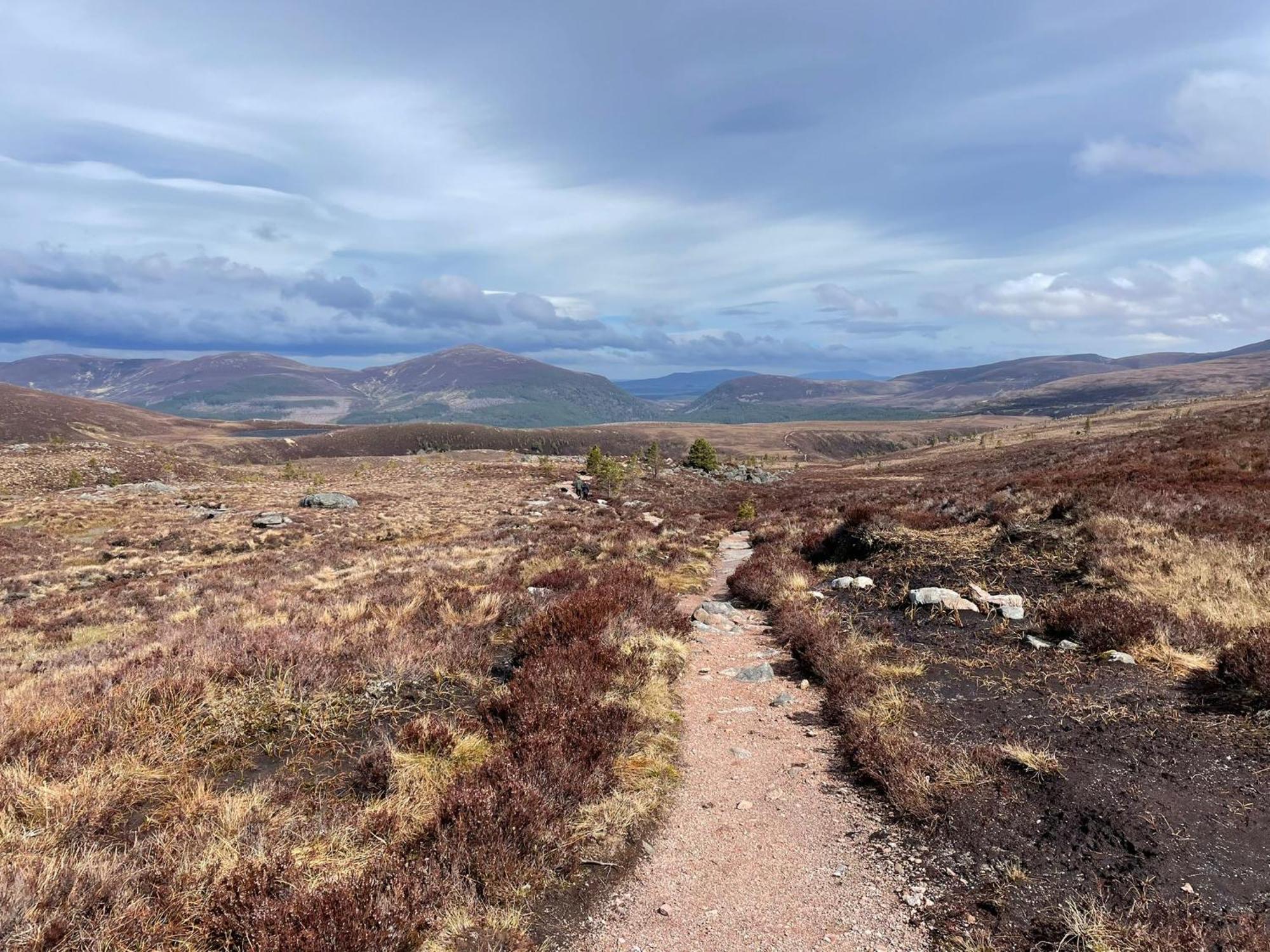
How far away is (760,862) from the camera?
212 inches

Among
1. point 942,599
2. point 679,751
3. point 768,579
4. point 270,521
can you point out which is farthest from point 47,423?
point 942,599

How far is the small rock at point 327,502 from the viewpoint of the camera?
4169 cm

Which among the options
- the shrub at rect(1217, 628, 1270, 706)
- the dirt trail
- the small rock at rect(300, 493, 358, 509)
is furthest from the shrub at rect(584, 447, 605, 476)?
the shrub at rect(1217, 628, 1270, 706)

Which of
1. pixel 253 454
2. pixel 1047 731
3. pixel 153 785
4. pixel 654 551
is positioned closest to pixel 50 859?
pixel 153 785

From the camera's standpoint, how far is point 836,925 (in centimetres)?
450

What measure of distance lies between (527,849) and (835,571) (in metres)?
13.5

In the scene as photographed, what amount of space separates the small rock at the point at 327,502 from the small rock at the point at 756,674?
38909 mm

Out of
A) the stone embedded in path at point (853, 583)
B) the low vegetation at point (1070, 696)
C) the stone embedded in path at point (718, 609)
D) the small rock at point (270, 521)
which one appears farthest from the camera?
the small rock at point (270, 521)

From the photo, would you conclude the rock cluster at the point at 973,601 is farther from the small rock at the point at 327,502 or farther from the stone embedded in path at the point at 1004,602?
the small rock at the point at 327,502

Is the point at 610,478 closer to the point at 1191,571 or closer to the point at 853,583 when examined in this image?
the point at 853,583

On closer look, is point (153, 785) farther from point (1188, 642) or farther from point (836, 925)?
point (1188, 642)

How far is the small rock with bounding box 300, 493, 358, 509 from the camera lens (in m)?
41.7

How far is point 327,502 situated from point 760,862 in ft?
145

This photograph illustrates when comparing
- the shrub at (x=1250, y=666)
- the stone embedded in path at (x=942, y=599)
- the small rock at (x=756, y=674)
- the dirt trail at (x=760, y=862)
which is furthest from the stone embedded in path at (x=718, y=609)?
the shrub at (x=1250, y=666)
